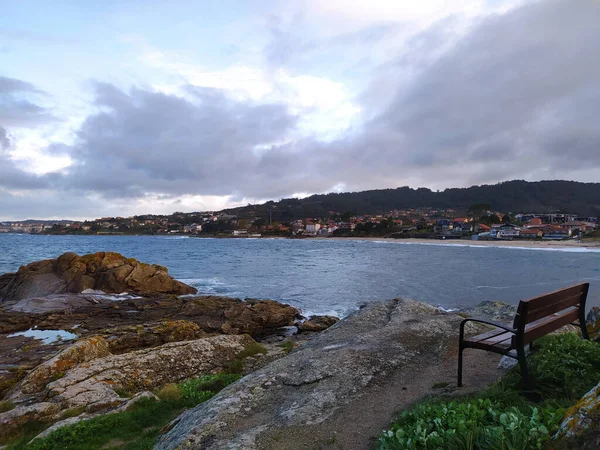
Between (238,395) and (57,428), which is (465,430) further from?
(57,428)

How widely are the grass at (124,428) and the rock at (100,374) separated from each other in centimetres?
64

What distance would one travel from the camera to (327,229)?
524 feet

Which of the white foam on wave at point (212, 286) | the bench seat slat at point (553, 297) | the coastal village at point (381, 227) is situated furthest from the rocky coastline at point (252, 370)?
the coastal village at point (381, 227)

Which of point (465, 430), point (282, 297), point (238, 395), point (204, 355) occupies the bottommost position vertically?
point (282, 297)

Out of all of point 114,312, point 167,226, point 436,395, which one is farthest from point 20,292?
point 167,226

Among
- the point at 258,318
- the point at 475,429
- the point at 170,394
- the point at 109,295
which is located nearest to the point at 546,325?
the point at 475,429

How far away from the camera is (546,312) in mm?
5254

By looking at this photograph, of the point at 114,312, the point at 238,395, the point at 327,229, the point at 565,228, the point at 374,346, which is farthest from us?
the point at 327,229

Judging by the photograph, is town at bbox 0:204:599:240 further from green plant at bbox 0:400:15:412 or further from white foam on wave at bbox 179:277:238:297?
green plant at bbox 0:400:15:412

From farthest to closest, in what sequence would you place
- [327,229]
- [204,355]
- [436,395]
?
1. [327,229]
2. [204,355]
3. [436,395]

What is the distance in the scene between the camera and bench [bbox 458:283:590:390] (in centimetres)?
476

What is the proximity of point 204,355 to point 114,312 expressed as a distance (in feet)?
41.1

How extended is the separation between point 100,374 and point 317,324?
10656mm

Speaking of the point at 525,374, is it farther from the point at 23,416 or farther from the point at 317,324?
the point at 317,324
